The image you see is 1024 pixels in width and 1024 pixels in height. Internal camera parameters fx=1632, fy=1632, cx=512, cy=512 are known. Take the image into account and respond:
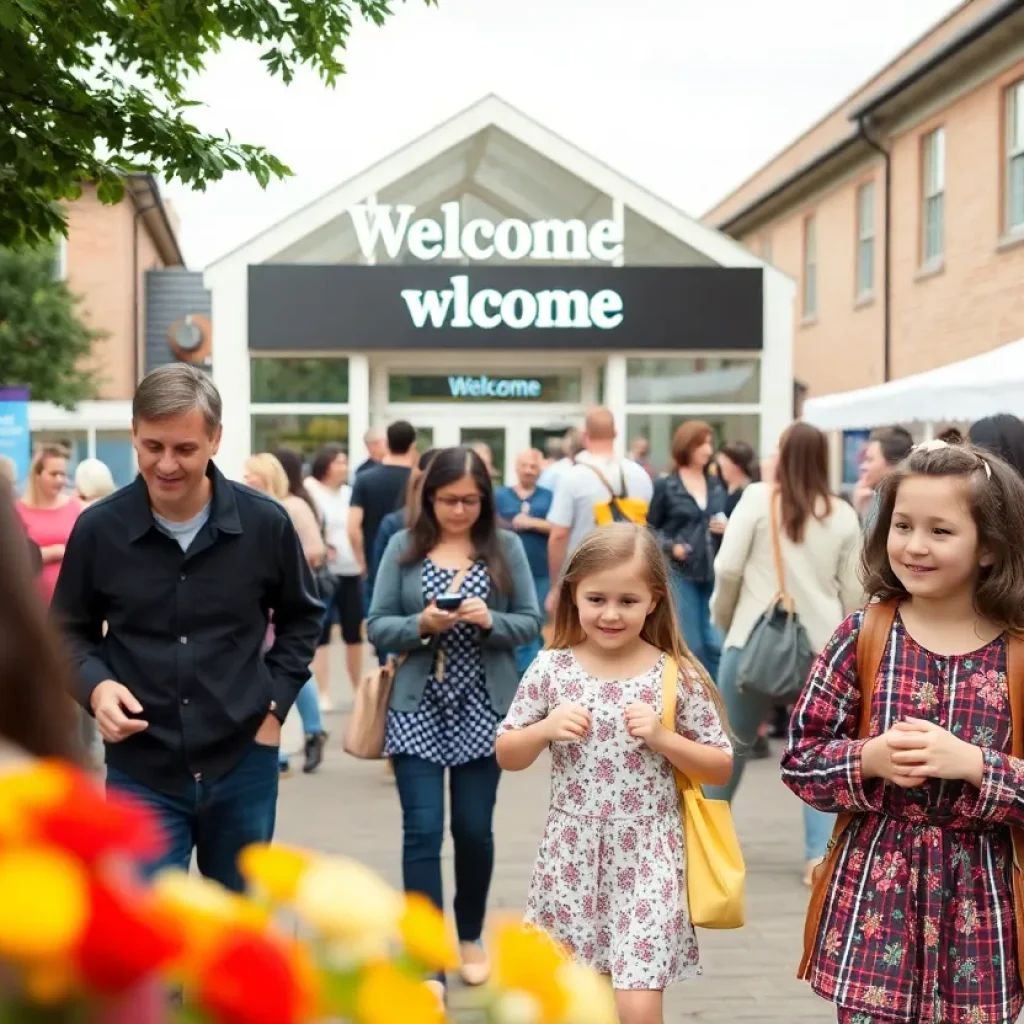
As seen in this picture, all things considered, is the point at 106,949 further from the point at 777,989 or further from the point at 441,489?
the point at 777,989

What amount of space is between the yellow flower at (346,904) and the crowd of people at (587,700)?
0.53m

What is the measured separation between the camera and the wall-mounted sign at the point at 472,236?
2145 centimetres

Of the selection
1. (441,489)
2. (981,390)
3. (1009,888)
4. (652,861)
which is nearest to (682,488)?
(981,390)

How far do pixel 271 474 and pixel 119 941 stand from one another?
917 centimetres

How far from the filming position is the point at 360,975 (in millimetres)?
792

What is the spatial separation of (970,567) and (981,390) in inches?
288

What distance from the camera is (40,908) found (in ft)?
2.15

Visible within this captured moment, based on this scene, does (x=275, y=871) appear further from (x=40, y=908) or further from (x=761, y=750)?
(x=761, y=750)

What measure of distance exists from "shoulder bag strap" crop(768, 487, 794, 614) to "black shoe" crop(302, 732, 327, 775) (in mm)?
3889

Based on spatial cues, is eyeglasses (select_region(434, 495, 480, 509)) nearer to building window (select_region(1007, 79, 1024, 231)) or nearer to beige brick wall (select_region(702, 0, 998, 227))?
building window (select_region(1007, 79, 1024, 231))

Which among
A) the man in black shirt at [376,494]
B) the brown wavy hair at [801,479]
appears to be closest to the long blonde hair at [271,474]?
the man in black shirt at [376,494]

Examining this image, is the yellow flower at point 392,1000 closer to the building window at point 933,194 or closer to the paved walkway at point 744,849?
the paved walkway at point 744,849

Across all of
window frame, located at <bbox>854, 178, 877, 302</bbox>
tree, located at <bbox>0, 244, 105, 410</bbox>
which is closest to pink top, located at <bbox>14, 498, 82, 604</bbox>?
window frame, located at <bbox>854, 178, 877, 302</bbox>

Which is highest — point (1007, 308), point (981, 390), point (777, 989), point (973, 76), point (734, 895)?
point (973, 76)
